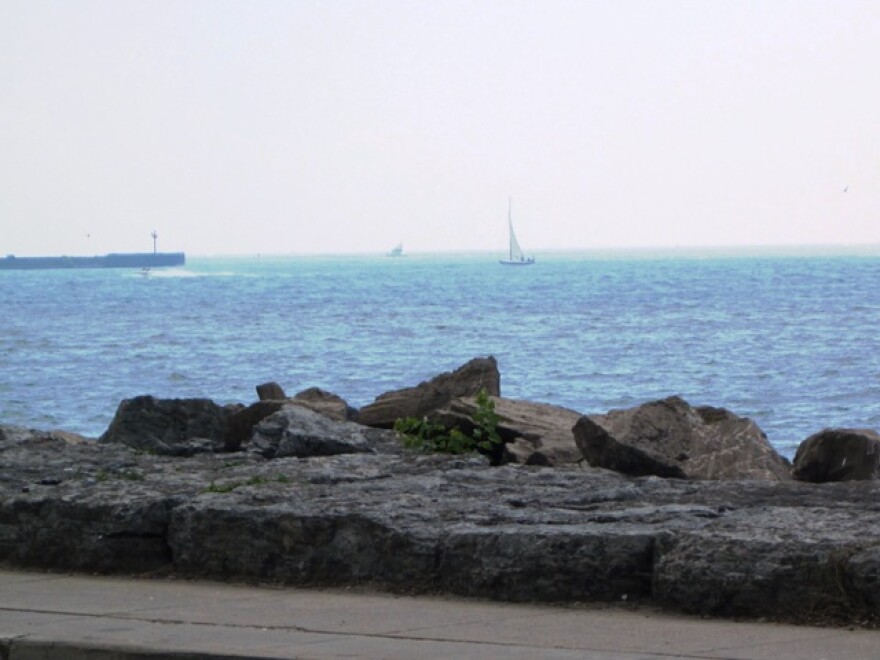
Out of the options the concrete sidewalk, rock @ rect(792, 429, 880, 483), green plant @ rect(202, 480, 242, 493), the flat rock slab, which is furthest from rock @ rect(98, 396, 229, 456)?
the concrete sidewalk

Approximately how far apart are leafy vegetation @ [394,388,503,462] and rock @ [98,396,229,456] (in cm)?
213

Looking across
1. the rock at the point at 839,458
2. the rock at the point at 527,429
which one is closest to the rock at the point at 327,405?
the rock at the point at 527,429

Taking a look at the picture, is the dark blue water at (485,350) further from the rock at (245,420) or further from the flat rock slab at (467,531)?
the flat rock slab at (467,531)

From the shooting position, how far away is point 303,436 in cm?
1042

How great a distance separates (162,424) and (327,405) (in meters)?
2.25

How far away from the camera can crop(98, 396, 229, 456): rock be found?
12.6m

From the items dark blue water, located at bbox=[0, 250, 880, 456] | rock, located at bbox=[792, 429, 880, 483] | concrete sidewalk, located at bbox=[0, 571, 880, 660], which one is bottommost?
dark blue water, located at bbox=[0, 250, 880, 456]

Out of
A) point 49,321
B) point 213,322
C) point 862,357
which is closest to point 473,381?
point 862,357

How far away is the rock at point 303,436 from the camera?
10398 mm

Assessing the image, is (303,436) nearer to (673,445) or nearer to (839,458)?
(673,445)

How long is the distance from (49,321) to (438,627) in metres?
74.0

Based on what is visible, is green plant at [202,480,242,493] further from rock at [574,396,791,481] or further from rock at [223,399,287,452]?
rock at [223,399,287,452]

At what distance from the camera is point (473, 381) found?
43.0 ft

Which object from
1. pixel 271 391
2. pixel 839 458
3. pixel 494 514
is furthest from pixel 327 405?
pixel 494 514
